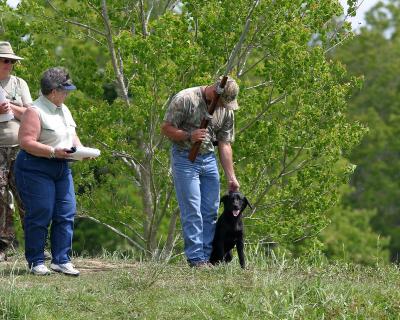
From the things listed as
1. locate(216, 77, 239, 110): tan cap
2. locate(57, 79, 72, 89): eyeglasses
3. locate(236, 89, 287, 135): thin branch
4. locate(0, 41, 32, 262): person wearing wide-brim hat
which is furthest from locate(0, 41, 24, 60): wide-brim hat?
locate(236, 89, 287, 135): thin branch

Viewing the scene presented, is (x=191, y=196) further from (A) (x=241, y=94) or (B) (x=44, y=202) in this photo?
(A) (x=241, y=94)

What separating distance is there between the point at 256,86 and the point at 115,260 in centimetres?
477

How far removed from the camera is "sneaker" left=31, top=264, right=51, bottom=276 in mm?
8891

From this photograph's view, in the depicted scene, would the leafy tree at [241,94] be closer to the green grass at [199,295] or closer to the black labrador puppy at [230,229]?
the black labrador puppy at [230,229]

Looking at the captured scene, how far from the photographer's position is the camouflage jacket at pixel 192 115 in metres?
9.43

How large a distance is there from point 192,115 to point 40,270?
1847mm

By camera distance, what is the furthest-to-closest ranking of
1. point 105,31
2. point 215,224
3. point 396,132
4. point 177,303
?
point 396,132, point 105,31, point 215,224, point 177,303

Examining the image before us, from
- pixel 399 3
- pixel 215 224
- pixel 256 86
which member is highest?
pixel 399 3

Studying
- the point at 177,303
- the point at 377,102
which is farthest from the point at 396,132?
the point at 177,303

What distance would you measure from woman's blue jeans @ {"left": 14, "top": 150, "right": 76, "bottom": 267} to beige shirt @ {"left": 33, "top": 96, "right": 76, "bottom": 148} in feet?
0.55

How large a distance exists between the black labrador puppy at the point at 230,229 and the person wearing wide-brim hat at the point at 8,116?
5.84 ft

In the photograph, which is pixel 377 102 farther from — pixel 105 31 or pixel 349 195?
pixel 105 31

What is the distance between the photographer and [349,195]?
45.5 metres

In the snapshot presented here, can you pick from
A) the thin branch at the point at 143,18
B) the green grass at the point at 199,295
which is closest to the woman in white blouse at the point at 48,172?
the green grass at the point at 199,295
